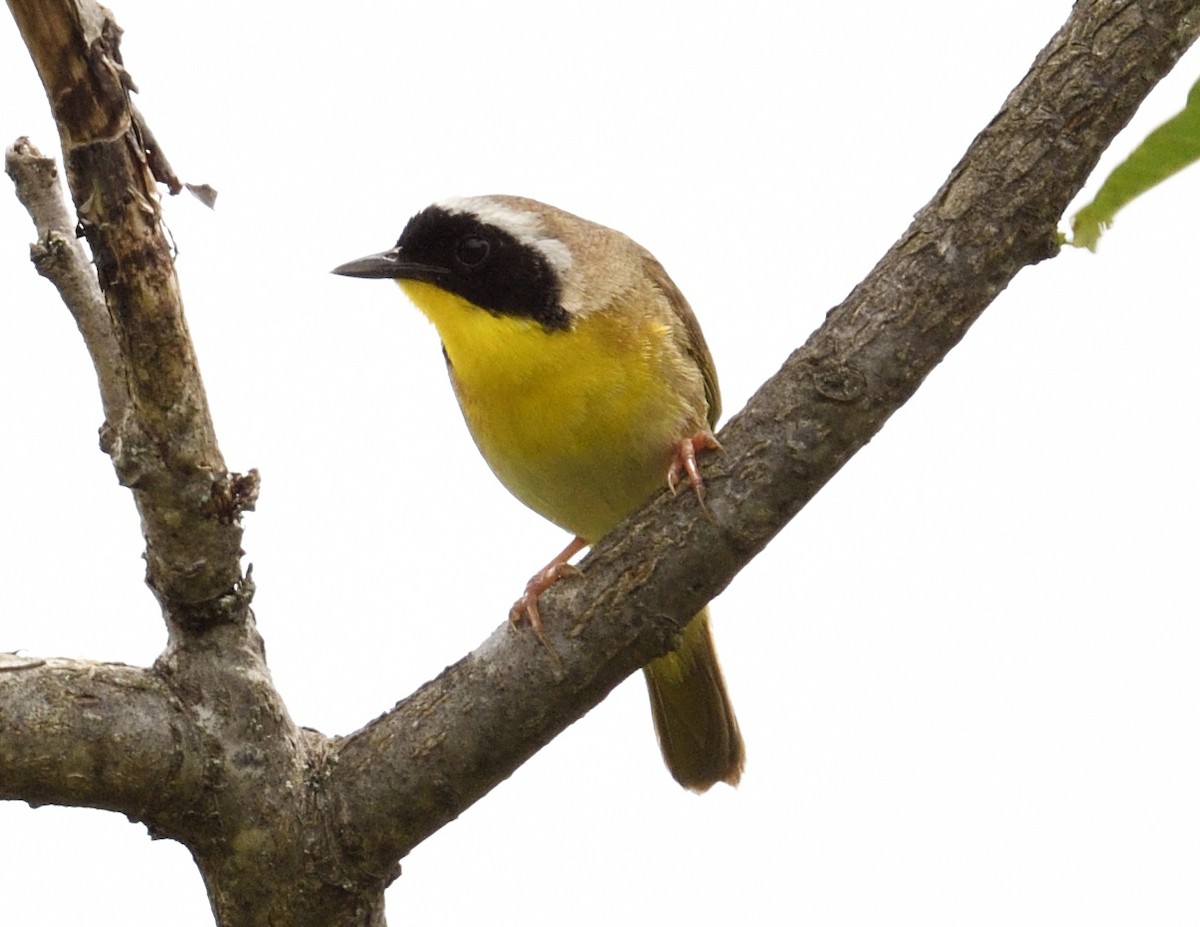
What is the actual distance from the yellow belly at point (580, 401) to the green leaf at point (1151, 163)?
77.4 inches

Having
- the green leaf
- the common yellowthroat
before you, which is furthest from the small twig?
the green leaf

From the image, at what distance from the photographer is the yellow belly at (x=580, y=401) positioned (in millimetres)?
4160

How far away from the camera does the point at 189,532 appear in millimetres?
3195

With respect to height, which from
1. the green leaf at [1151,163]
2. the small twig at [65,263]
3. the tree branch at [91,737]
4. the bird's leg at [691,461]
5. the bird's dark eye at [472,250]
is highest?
the bird's dark eye at [472,250]

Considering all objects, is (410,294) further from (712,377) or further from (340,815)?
(340,815)

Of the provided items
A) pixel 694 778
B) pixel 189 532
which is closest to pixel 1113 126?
pixel 189 532

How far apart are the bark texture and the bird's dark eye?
1.48 meters

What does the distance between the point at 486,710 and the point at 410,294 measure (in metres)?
1.74

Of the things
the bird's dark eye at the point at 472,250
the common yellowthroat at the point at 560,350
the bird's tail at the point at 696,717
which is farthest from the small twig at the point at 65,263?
the bird's tail at the point at 696,717

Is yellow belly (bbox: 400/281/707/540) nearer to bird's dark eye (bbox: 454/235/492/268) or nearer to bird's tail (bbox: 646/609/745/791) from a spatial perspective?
bird's dark eye (bbox: 454/235/492/268)

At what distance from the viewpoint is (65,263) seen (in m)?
3.23

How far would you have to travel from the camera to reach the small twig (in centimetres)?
322

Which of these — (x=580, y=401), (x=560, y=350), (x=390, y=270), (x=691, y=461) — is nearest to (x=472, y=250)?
(x=390, y=270)

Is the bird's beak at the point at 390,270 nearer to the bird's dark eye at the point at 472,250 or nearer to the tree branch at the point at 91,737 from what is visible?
the bird's dark eye at the point at 472,250
